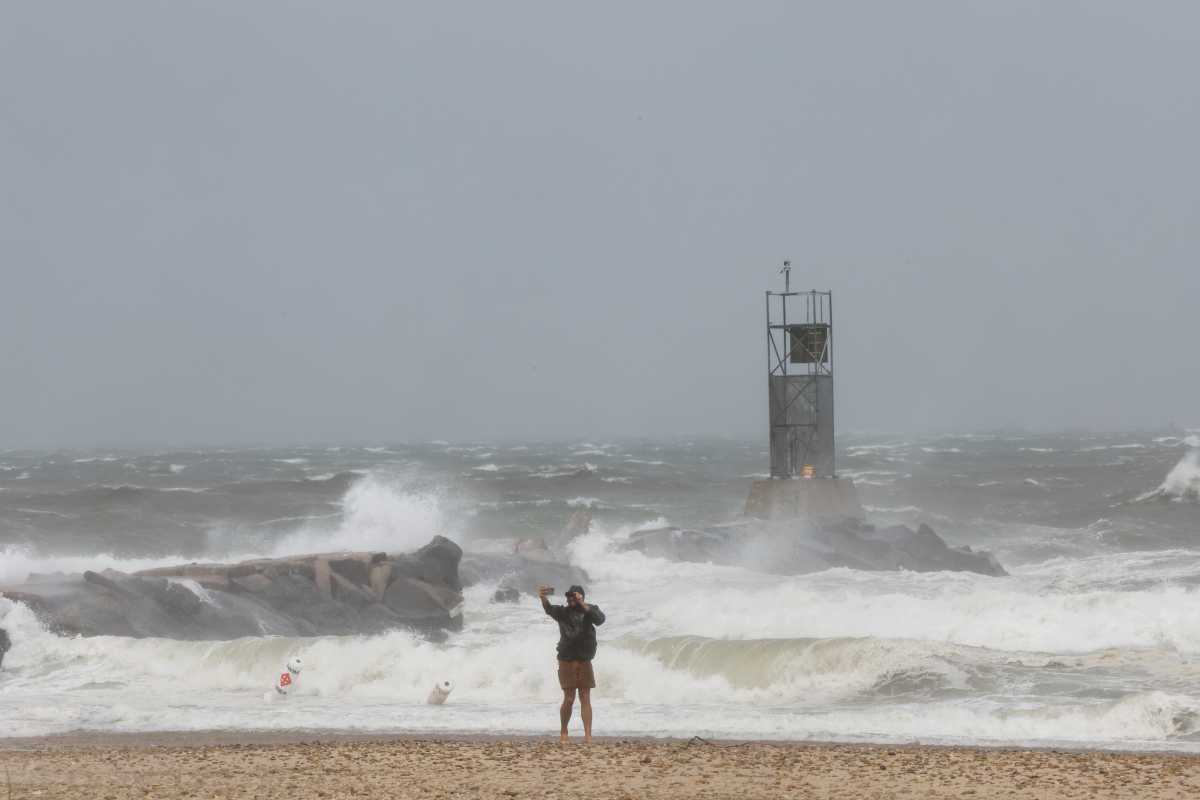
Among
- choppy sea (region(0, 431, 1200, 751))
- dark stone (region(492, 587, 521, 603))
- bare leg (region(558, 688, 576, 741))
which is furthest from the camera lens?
dark stone (region(492, 587, 521, 603))

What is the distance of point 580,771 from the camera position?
10.9 m

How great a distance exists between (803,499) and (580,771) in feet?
72.9

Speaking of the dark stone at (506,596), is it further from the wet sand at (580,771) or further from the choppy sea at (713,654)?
the wet sand at (580,771)

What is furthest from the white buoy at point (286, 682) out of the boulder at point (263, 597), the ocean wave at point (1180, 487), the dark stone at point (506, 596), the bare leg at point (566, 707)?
the ocean wave at point (1180, 487)

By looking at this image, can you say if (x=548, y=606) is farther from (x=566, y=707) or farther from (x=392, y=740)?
(x=392, y=740)

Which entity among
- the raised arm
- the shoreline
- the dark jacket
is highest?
the raised arm

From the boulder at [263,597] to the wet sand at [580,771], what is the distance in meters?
6.99

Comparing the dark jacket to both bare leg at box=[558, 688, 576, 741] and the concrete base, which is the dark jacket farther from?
the concrete base

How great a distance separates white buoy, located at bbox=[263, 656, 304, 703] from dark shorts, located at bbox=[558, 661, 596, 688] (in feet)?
18.0

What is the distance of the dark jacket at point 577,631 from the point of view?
11.8 metres

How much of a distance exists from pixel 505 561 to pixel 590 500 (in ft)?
90.9

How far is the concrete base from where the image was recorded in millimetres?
32625

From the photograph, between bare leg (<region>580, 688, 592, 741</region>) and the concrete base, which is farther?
the concrete base

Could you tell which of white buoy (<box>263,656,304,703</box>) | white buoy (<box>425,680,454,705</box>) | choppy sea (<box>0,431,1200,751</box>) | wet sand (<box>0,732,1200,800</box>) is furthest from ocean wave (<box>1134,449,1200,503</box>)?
wet sand (<box>0,732,1200,800</box>)
